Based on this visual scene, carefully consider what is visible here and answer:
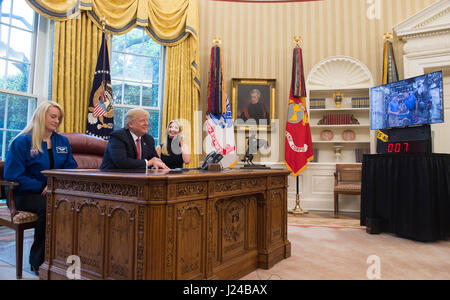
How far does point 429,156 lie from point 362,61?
290cm

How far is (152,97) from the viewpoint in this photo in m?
5.42

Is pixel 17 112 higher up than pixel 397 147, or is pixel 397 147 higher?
pixel 17 112

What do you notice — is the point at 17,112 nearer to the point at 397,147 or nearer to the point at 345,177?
the point at 397,147

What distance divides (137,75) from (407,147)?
412 cm

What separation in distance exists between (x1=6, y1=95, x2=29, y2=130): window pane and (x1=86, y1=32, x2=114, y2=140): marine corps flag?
78 cm

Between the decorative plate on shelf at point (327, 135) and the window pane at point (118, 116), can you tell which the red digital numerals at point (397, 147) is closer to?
the decorative plate on shelf at point (327, 135)

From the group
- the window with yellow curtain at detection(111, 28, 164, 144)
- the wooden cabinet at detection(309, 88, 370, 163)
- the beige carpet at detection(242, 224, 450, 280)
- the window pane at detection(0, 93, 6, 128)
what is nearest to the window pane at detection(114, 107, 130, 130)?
the window with yellow curtain at detection(111, 28, 164, 144)

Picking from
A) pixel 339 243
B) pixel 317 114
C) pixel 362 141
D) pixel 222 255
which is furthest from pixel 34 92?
pixel 362 141

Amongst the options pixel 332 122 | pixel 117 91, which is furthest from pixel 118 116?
pixel 332 122

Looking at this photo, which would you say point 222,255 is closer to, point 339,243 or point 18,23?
point 339,243

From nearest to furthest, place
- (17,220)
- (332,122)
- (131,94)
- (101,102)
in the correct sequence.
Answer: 1. (17,220)
2. (101,102)
3. (131,94)
4. (332,122)

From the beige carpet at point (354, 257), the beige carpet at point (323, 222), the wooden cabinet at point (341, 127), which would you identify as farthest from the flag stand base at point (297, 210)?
the beige carpet at point (354, 257)

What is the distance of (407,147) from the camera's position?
3752 mm

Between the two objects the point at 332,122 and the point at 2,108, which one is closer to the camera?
the point at 2,108
